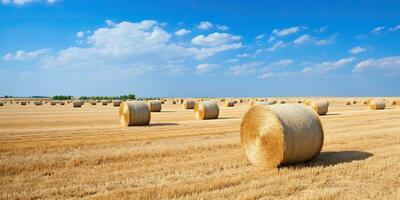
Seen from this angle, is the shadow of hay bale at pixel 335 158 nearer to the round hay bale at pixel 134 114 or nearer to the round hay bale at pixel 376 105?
the round hay bale at pixel 134 114

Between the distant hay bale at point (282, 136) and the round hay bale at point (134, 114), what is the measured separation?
1124cm

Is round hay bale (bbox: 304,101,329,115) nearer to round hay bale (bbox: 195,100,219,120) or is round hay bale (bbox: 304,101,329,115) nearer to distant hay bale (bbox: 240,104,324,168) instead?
round hay bale (bbox: 195,100,219,120)

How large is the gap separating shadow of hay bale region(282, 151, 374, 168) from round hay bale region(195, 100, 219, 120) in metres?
14.7

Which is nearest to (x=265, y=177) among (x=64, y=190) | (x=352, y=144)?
(x=64, y=190)

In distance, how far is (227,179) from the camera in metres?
8.07

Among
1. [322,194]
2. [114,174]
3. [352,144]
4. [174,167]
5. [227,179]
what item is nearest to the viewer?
[322,194]

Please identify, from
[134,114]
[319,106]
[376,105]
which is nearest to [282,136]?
[134,114]

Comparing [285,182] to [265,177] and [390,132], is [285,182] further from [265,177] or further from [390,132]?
[390,132]

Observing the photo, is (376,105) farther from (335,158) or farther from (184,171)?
(184,171)

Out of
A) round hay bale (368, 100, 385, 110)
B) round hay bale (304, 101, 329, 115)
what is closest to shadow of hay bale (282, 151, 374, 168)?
round hay bale (304, 101, 329, 115)

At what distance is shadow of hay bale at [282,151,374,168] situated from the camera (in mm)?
9680

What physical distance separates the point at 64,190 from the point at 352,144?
880 centimetres

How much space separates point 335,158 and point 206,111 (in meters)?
15.7

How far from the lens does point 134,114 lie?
68.6 feet
